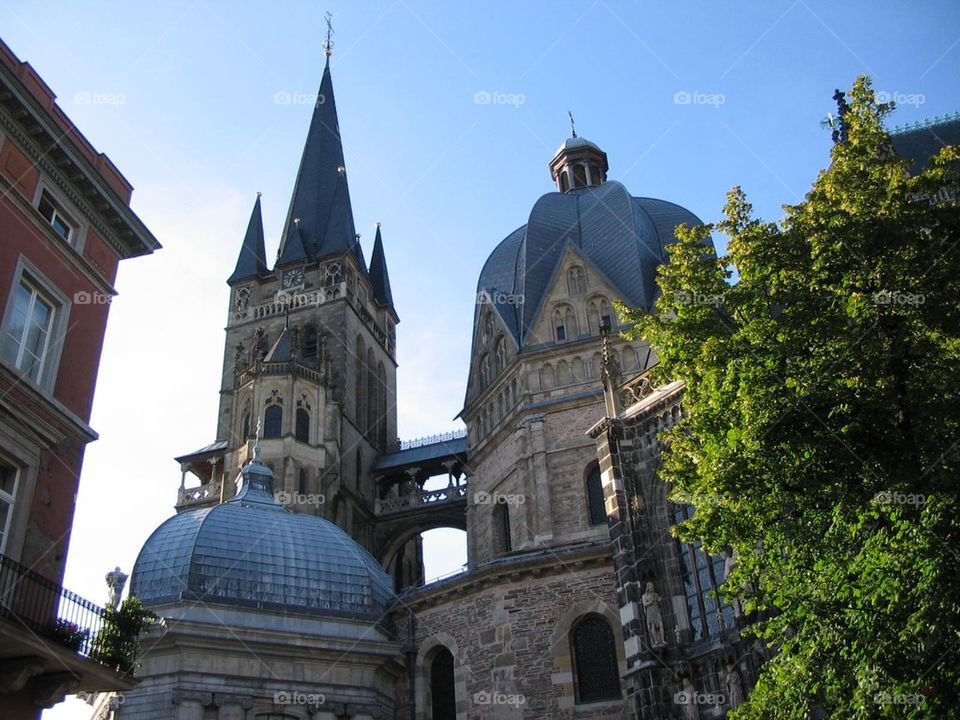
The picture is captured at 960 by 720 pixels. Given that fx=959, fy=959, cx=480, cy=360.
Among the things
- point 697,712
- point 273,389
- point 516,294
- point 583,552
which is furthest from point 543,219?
point 697,712

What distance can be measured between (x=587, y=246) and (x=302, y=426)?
15.8 metres

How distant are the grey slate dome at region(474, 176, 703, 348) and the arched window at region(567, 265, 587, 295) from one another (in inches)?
A: 20.5

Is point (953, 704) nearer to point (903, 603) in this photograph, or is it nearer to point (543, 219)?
point (903, 603)

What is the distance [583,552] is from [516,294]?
14.1m

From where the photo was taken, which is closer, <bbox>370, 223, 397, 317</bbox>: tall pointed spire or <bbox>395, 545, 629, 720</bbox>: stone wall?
<bbox>395, 545, 629, 720</bbox>: stone wall

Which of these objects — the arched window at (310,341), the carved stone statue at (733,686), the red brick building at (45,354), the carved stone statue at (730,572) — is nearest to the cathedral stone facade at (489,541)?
the carved stone statue at (733,686)

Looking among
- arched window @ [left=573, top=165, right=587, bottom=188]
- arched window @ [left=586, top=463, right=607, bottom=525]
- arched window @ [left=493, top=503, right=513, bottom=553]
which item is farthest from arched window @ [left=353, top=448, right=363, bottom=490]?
arched window @ [left=586, top=463, right=607, bottom=525]

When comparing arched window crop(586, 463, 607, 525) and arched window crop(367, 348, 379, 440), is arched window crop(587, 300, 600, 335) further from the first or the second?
arched window crop(367, 348, 379, 440)

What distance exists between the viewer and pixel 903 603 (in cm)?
1028

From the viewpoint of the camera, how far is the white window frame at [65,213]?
15.2 m

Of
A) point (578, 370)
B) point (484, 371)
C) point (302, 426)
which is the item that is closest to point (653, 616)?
point (578, 370)

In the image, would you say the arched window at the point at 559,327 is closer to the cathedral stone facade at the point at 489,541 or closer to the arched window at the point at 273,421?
the cathedral stone facade at the point at 489,541

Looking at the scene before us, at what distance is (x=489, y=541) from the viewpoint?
32938mm

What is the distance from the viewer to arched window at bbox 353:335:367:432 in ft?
163
